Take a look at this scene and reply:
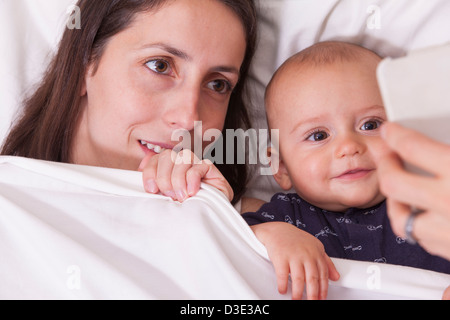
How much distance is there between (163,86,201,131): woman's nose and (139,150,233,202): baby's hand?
0.12 metres

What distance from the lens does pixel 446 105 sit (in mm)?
675

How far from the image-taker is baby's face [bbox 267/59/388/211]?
1.28 meters

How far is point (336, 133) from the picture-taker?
1325 millimetres

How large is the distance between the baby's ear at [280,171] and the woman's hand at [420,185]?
789mm

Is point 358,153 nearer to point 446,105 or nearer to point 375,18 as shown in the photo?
point 375,18

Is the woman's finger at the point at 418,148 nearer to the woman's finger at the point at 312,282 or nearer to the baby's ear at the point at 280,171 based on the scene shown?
the woman's finger at the point at 312,282

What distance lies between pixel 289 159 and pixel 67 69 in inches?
26.7

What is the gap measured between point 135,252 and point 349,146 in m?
0.59

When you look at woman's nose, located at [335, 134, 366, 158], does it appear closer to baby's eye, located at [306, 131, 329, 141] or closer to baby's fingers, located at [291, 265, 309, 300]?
baby's eye, located at [306, 131, 329, 141]

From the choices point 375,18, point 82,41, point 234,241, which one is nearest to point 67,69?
point 82,41

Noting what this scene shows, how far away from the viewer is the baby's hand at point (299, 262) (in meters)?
0.94

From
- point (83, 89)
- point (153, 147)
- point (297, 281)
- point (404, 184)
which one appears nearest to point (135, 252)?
point (297, 281)

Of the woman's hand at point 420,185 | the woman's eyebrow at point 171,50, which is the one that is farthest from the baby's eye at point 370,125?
the woman's hand at point 420,185
